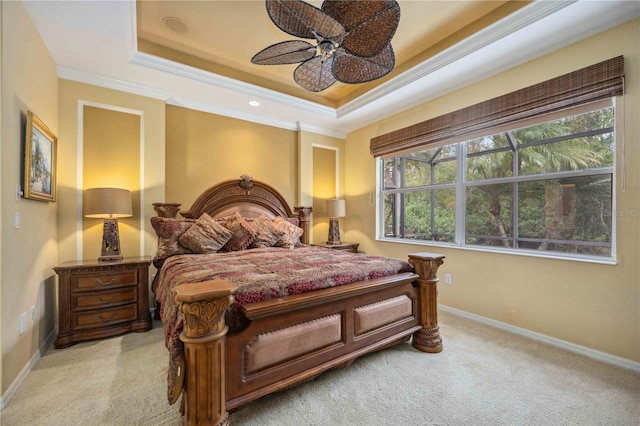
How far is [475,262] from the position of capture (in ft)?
10.4

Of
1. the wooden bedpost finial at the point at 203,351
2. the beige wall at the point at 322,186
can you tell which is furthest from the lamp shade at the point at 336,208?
the wooden bedpost finial at the point at 203,351

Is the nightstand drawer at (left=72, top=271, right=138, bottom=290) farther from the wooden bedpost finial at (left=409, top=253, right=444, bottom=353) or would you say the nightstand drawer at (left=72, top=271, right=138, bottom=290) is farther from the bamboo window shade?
the bamboo window shade

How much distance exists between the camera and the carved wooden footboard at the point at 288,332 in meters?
1.29

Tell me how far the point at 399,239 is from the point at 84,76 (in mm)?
4417

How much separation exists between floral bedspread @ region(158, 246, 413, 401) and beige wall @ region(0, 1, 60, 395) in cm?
91

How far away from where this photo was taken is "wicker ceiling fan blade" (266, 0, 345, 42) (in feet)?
5.48

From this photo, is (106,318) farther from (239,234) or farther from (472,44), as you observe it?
(472,44)

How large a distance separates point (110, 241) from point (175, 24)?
2312 mm

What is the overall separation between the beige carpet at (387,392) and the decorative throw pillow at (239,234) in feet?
4.12

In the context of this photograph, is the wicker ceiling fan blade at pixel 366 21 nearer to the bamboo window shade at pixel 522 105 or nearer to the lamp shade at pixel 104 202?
the bamboo window shade at pixel 522 105

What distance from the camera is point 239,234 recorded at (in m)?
3.34

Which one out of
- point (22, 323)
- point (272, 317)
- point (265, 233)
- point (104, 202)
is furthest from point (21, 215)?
point (265, 233)

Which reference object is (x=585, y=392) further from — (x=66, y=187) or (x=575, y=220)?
(x=66, y=187)

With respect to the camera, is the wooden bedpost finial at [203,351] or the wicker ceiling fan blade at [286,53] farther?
the wicker ceiling fan blade at [286,53]
